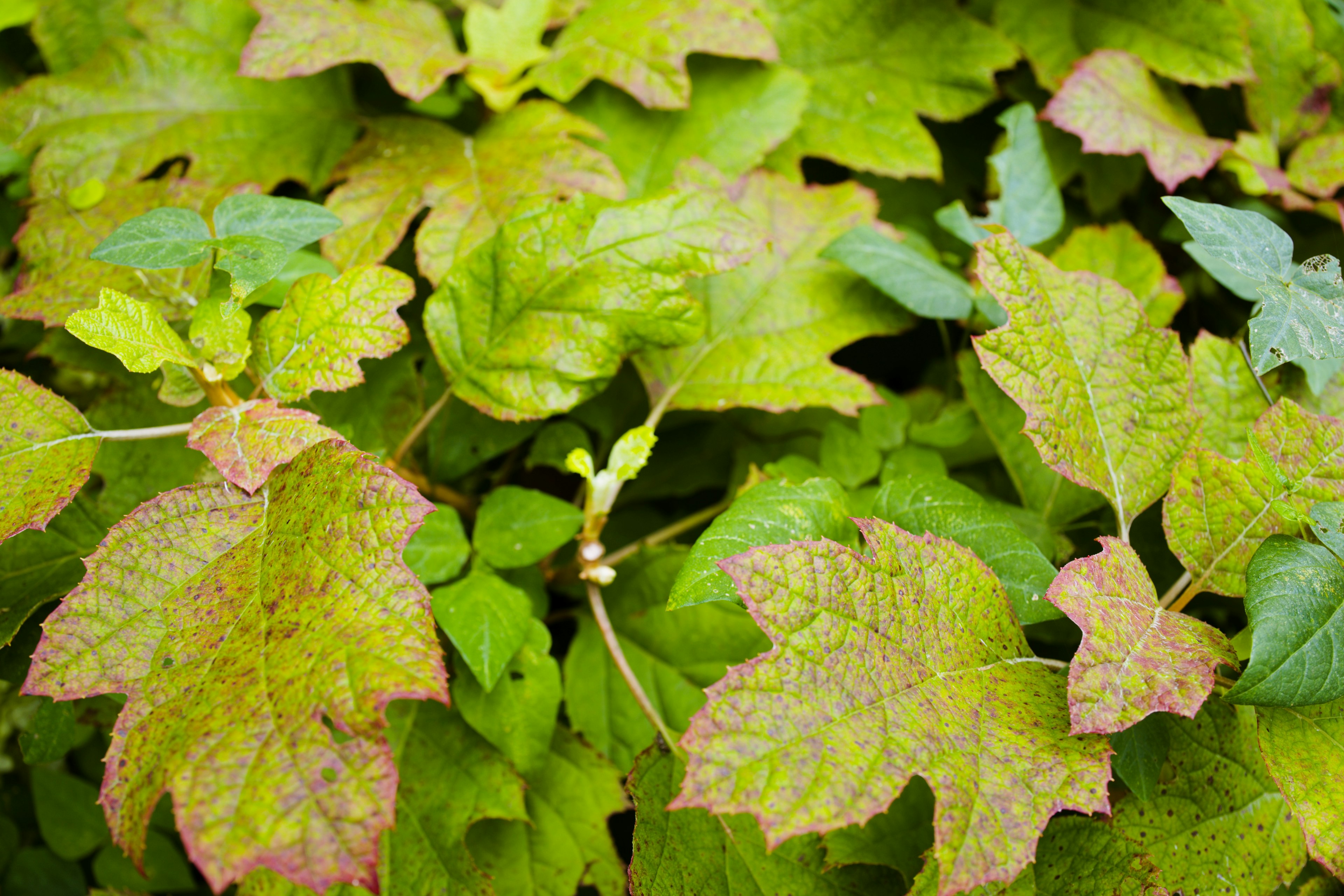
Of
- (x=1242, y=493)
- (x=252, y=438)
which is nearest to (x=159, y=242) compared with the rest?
(x=252, y=438)

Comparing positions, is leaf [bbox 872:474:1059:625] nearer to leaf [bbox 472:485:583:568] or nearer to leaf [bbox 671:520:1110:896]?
leaf [bbox 671:520:1110:896]

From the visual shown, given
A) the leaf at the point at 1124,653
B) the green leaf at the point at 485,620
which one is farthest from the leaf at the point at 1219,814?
the green leaf at the point at 485,620

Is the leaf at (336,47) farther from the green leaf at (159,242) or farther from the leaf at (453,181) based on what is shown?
the green leaf at (159,242)

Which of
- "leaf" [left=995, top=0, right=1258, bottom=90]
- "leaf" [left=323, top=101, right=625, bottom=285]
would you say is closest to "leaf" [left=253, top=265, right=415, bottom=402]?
"leaf" [left=323, top=101, right=625, bottom=285]

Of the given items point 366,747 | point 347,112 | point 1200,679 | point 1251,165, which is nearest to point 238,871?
point 366,747

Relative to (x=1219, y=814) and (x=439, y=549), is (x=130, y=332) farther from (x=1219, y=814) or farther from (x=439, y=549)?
(x=1219, y=814)

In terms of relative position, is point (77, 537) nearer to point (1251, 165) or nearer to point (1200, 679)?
point (1200, 679)
